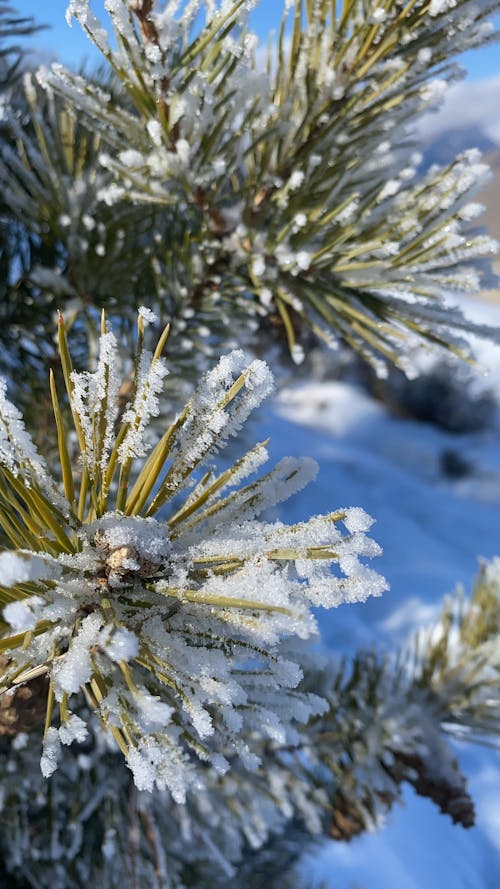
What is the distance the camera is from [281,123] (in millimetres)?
552

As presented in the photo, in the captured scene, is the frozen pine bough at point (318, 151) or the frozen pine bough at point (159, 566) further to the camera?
the frozen pine bough at point (318, 151)

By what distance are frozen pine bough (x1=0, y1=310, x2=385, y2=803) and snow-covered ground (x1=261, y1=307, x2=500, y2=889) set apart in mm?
270

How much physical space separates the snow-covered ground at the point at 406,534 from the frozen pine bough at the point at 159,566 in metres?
0.27

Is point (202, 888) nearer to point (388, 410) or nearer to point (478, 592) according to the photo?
point (478, 592)

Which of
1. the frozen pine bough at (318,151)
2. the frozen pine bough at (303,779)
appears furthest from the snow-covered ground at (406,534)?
the frozen pine bough at (303,779)

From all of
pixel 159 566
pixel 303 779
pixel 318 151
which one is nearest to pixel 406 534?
pixel 303 779

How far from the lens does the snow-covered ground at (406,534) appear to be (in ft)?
7.41

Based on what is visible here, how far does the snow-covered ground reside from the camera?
2.26 m

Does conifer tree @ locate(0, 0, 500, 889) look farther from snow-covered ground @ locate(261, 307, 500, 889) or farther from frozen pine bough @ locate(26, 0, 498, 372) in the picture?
snow-covered ground @ locate(261, 307, 500, 889)

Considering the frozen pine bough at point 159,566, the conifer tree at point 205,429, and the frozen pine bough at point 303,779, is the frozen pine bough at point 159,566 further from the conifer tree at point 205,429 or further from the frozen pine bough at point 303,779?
the frozen pine bough at point 303,779

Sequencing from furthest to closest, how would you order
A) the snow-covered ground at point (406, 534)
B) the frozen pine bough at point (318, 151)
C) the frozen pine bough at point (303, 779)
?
1. the snow-covered ground at point (406, 534)
2. the frozen pine bough at point (303, 779)
3. the frozen pine bough at point (318, 151)

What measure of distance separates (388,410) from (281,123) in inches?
241

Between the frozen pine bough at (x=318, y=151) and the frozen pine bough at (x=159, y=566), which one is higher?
the frozen pine bough at (x=318, y=151)

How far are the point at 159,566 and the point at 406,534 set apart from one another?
14.6 ft
